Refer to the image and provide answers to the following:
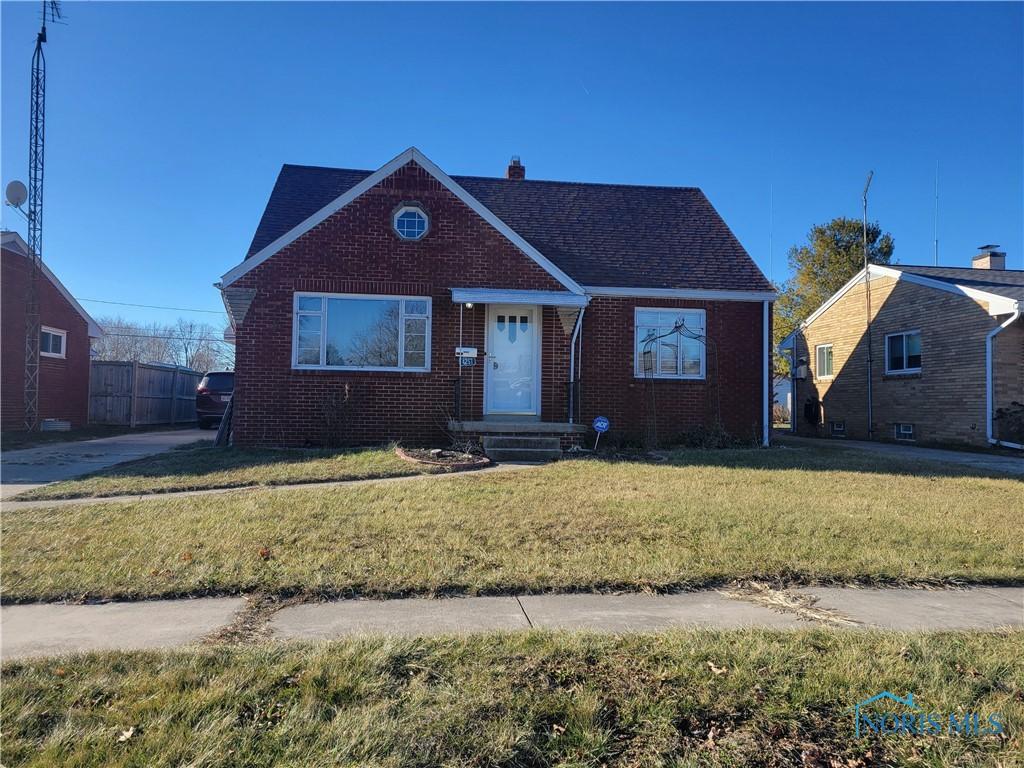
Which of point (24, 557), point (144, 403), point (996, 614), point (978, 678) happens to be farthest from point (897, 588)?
point (144, 403)

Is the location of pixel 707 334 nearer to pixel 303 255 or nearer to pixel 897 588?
pixel 303 255

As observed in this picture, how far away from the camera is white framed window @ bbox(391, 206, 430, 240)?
12.0 m

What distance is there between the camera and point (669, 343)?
1313cm

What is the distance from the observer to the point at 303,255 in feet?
38.5

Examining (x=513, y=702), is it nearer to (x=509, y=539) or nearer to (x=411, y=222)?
(x=509, y=539)

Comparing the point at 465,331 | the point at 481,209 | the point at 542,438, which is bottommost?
the point at 542,438

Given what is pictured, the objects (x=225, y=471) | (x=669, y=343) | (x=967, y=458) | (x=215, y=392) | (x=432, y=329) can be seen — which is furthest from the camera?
(x=215, y=392)

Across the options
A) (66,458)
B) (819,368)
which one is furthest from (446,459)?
(819,368)

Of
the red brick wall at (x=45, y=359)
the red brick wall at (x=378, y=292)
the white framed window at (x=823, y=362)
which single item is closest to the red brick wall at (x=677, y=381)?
the red brick wall at (x=378, y=292)

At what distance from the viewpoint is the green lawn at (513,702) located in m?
2.39

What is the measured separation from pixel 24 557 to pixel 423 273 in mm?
8257

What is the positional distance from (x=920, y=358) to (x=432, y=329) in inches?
520

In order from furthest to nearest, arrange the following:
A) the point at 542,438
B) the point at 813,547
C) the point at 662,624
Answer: the point at 542,438 < the point at 813,547 < the point at 662,624

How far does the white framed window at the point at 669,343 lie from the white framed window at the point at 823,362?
32.1 feet
